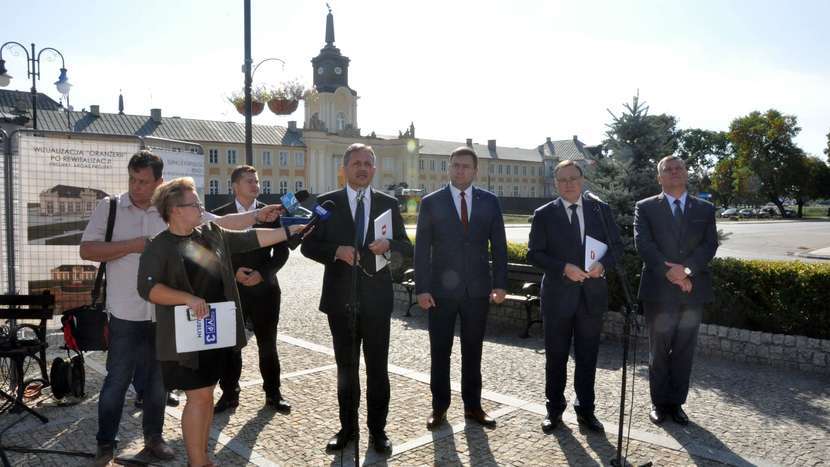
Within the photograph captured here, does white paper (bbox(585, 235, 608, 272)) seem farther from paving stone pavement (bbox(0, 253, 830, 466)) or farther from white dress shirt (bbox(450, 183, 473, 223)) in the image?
paving stone pavement (bbox(0, 253, 830, 466))

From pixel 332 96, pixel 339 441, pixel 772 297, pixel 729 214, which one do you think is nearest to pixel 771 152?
pixel 729 214

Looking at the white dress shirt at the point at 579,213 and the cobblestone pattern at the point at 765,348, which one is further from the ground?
the white dress shirt at the point at 579,213

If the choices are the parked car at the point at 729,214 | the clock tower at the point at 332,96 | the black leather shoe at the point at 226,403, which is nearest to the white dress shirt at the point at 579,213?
the black leather shoe at the point at 226,403

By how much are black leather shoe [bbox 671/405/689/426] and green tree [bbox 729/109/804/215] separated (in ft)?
242

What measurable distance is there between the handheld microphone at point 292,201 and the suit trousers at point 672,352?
3.35 metres

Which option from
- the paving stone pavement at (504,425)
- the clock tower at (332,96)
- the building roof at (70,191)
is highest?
the clock tower at (332,96)

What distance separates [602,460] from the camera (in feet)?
14.3

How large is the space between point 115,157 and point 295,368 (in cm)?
338

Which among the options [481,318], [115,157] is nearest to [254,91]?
[115,157]

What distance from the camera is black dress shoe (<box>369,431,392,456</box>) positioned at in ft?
14.7

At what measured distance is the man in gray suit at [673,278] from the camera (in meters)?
5.24

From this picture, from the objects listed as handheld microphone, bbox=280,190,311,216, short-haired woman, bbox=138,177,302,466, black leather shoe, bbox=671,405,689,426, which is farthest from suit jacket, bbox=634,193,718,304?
short-haired woman, bbox=138,177,302,466

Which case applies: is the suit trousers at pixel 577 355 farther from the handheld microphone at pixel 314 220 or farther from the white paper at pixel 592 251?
the handheld microphone at pixel 314 220

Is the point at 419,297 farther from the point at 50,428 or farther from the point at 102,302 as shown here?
the point at 50,428
